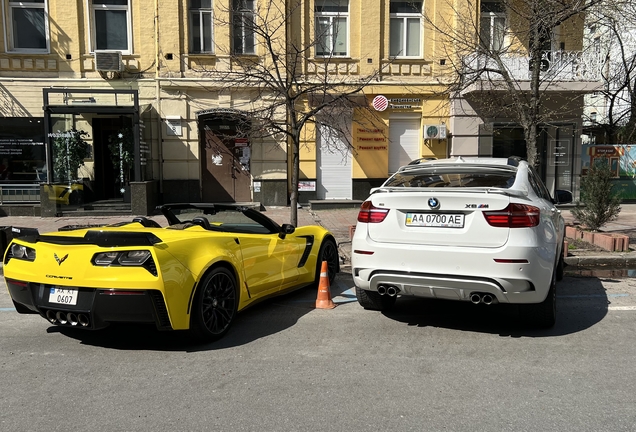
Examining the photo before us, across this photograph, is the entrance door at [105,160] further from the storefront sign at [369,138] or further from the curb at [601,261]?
the curb at [601,261]

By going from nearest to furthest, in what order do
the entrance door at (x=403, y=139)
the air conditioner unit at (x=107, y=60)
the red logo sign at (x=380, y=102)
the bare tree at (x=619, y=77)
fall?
the air conditioner unit at (x=107, y=60) < the red logo sign at (x=380, y=102) < the entrance door at (x=403, y=139) < the bare tree at (x=619, y=77)

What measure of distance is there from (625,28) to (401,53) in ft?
32.4

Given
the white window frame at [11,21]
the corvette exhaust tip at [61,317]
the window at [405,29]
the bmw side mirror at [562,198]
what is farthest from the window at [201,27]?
the corvette exhaust tip at [61,317]

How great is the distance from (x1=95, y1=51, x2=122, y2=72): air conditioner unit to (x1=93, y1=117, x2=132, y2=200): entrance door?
1.64 metres

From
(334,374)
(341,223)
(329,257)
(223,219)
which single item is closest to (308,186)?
(341,223)

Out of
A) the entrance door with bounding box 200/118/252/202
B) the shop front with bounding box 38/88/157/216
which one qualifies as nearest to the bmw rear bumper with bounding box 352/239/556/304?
the shop front with bounding box 38/88/157/216

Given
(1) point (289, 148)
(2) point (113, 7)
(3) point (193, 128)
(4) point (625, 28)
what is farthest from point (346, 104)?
(4) point (625, 28)

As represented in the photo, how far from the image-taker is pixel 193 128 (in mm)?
17062

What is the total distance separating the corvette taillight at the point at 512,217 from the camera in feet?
16.1

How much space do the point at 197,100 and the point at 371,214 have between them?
1285 cm

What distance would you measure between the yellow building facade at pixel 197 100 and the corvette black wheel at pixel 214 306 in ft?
36.9

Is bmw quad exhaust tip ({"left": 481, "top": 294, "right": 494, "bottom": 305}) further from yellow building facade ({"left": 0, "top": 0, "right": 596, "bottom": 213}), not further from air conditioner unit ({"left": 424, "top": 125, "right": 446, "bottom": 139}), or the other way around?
air conditioner unit ({"left": 424, "top": 125, "right": 446, "bottom": 139})

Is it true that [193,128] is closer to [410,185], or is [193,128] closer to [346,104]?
[346,104]

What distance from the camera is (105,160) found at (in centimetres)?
1742
